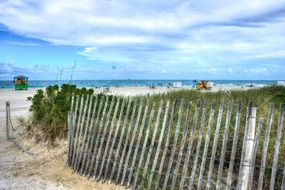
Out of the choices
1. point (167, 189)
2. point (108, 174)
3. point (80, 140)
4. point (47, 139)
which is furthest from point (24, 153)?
point (167, 189)

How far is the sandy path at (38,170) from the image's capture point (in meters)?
7.52

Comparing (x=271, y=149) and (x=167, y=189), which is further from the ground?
(x=271, y=149)

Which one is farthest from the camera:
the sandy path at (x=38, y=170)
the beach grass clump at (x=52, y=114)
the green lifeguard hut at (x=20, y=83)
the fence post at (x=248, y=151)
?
the green lifeguard hut at (x=20, y=83)

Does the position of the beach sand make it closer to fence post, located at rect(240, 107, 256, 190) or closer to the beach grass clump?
the beach grass clump

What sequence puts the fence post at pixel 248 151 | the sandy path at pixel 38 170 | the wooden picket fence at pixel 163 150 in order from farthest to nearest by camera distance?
the sandy path at pixel 38 170
the wooden picket fence at pixel 163 150
the fence post at pixel 248 151

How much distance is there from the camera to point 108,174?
754 cm

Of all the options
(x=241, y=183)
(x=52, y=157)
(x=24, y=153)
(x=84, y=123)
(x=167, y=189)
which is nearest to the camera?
(x=241, y=183)

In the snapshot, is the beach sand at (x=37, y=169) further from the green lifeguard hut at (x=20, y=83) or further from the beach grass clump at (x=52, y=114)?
the green lifeguard hut at (x=20, y=83)

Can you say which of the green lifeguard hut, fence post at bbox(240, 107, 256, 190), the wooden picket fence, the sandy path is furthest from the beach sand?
the green lifeguard hut

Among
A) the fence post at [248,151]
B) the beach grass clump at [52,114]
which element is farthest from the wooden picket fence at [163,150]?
the beach grass clump at [52,114]

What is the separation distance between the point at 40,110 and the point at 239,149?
5.72 meters

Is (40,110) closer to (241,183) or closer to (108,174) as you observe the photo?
(108,174)

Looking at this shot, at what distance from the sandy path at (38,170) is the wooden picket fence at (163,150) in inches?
10.6

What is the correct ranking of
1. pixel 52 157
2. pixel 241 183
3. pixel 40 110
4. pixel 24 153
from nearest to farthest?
1. pixel 241 183
2. pixel 52 157
3. pixel 24 153
4. pixel 40 110
